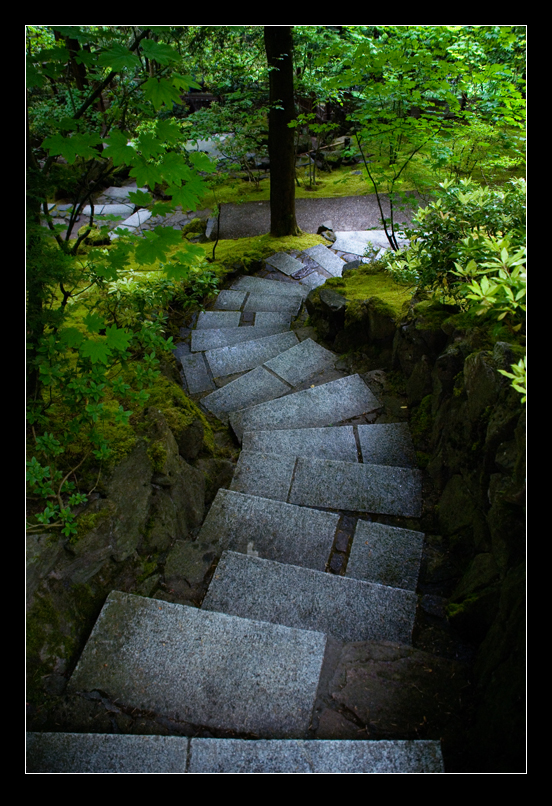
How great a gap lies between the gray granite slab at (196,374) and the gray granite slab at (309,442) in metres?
1.31

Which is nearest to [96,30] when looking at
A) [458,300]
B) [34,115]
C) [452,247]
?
[452,247]

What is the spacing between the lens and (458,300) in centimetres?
293

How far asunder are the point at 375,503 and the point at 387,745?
1427mm

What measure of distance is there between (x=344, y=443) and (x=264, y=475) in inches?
26.7

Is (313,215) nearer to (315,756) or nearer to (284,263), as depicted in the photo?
(284,263)

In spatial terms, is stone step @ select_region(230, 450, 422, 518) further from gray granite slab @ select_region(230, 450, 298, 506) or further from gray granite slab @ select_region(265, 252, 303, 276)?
gray granite slab @ select_region(265, 252, 303, 276)

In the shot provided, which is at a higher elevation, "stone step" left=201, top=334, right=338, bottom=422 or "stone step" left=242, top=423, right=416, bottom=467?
"stone step" left=242, top=423, right=416, bottom=467

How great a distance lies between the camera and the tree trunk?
5.91 meters

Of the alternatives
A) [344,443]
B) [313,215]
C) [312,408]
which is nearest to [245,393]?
[312,408]

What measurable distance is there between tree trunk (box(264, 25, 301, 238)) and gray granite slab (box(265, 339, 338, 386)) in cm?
366

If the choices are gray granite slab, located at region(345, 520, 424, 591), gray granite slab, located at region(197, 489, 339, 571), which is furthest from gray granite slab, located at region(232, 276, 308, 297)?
gray granite slab, located at region(345, 520, 424, 591)

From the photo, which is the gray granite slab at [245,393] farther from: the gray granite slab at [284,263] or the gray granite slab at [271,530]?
the gray granite slab at [284,263]

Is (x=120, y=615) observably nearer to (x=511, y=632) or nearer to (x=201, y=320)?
(x=511, y=632)

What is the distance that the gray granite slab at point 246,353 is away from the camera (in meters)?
4.83
